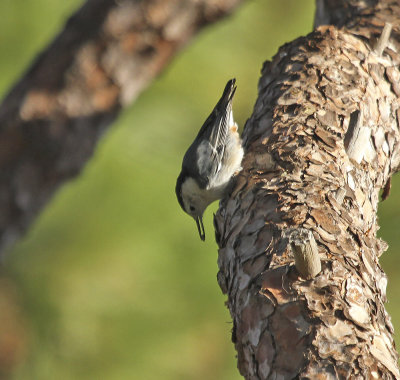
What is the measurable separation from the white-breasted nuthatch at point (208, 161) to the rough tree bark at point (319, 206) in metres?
0.59

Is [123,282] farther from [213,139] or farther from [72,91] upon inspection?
[72,91]

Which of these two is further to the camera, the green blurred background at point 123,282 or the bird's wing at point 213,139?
the bird's wing at point 213,139

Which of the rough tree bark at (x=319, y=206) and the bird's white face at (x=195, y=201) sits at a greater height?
the bird's white face at (x=195, y=201)

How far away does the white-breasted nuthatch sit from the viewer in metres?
2.94

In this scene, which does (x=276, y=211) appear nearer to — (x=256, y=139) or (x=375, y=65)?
(x=256, y=139)

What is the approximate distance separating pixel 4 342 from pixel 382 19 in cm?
224

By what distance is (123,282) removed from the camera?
301 cm

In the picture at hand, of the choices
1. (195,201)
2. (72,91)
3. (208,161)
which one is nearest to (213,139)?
(208,161)

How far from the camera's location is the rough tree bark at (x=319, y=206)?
1.41m

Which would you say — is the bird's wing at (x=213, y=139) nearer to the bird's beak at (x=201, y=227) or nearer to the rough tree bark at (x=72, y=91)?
the bird's beak at (x=201, y=227)

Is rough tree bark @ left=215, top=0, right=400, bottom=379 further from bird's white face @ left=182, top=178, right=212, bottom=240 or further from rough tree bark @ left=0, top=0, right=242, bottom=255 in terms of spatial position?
rough tree bark @ left=0, top=0, right=242, bottom=255

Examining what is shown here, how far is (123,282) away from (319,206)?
1.47 m

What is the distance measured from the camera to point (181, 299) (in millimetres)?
3029

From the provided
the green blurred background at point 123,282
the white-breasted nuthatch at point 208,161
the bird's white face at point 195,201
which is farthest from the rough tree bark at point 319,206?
the green blurred background at point 123,282
